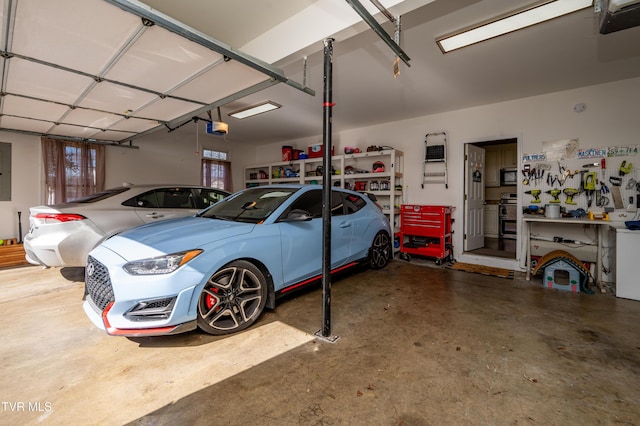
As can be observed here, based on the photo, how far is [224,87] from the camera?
300 centimetres

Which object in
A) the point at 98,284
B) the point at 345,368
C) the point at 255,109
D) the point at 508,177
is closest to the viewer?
the point at 345,368

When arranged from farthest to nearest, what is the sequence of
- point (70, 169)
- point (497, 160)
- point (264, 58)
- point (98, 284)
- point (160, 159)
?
point (497, 160) → point (160, 159) → point (70, 169) → point (264, 58) → point (98, 284)

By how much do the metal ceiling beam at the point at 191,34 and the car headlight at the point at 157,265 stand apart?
5.20 feet

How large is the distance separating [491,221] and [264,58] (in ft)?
24.0

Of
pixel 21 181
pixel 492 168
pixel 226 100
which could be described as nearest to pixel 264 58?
pixel 226 100

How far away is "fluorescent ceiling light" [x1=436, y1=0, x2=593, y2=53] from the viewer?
225cm

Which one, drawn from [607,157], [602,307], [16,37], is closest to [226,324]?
[16,37]

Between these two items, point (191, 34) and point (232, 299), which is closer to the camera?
point (191, 34)

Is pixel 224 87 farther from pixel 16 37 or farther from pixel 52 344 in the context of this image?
pixel 52 344

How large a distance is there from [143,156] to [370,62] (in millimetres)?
5498

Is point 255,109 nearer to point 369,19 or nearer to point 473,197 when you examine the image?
point 369,19

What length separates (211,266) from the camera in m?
2.08

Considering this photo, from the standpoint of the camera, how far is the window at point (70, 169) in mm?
4941

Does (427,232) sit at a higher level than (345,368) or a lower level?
higher
